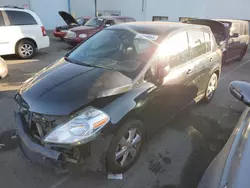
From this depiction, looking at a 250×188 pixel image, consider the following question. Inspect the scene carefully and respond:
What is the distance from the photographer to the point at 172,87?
312 cm

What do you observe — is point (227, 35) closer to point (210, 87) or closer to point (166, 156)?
point (210, 87)

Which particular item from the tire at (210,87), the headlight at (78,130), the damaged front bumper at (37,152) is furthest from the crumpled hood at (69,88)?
the tire at (210,87)

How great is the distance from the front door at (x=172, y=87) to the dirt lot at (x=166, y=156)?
367 millimetres

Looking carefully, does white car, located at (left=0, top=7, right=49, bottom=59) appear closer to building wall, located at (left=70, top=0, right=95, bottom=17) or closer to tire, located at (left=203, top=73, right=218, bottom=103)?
tire, located at (left=203, top=73, right=218, bottom=103)

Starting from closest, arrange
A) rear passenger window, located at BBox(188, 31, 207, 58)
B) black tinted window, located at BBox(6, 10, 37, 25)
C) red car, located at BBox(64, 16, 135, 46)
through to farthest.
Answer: rear passenger window, located at BBox(188, 31, 207, 58) < black tinted window, located at BBox(6, 10, 37, 25) < red car, located at BBox(64, 16, 135, 46)

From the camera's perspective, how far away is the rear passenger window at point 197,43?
3.66m

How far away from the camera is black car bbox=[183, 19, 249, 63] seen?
7590 millimetres

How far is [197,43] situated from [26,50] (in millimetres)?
6173

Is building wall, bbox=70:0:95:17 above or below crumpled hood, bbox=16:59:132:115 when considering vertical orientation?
above

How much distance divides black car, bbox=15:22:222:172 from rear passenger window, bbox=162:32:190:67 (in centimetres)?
1

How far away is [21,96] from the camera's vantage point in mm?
2484

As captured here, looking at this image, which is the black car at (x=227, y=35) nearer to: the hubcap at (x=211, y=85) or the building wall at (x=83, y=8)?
the hubcap at (x=211, y=85)

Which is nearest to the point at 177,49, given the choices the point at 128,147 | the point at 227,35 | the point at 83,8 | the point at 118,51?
the point at 118,51

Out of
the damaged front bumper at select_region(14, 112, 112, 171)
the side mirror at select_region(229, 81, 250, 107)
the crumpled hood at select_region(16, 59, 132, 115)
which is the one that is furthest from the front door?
the side mirror at select_region(229, 81, 250, 107)
